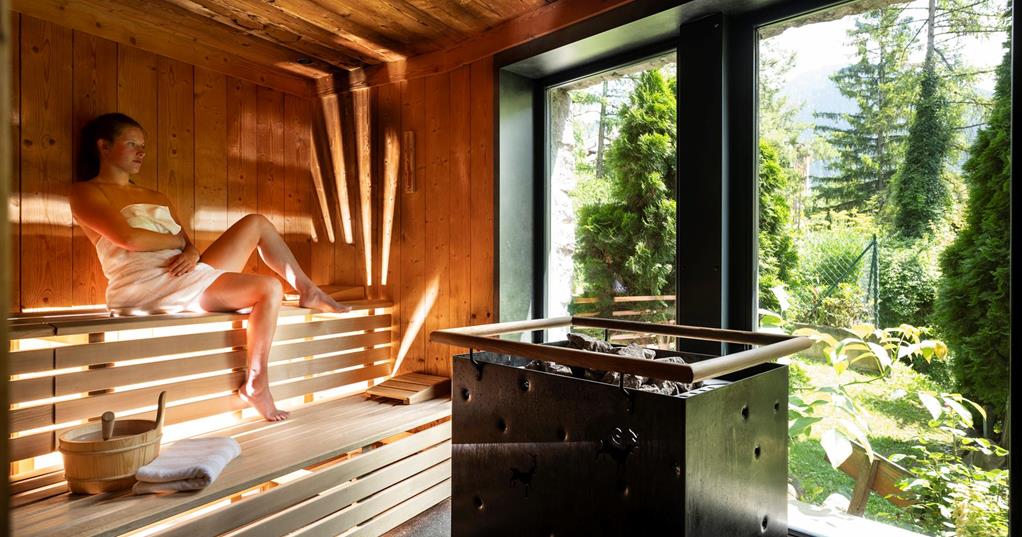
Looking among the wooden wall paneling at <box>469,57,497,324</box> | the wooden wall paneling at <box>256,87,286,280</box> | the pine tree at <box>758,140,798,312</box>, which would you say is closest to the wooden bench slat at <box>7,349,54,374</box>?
the wooden wall paneling at <box>256,87,286,280</box>

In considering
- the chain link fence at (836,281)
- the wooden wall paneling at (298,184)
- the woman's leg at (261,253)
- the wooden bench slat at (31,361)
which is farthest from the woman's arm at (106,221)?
the chain link fence at (836,281)

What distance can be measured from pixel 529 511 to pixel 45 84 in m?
Answer: 2.53

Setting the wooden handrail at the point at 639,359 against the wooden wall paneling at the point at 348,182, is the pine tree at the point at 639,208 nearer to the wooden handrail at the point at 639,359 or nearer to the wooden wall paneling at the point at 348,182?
the wooden handrail at the point at 639,359

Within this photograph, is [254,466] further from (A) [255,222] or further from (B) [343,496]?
(A) [255,222]

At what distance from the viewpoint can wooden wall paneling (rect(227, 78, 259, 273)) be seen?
295cm

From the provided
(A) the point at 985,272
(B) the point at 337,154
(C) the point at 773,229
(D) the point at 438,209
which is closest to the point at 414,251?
(D) the point at 438,209

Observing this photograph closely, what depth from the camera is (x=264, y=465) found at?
180cm

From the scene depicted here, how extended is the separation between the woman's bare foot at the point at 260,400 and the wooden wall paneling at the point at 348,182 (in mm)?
1002

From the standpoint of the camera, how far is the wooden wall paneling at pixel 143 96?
8.25ft

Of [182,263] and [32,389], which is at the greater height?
[182,263]

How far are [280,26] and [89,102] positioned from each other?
0.87 metres

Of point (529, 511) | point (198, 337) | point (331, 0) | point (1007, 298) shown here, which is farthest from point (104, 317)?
point (1007, 298)

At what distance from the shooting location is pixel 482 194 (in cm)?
274

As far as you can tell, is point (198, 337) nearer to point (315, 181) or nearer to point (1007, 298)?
point (315, 181)
